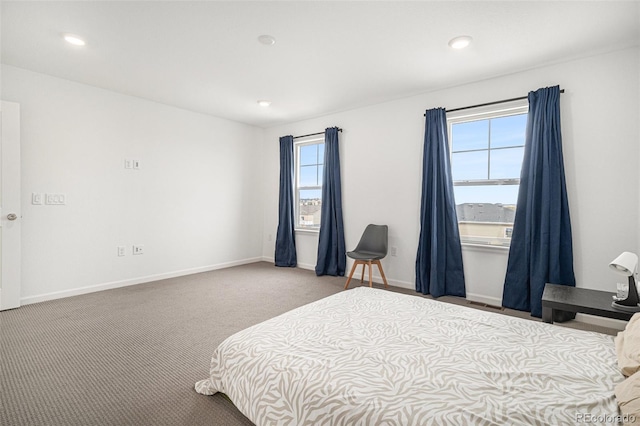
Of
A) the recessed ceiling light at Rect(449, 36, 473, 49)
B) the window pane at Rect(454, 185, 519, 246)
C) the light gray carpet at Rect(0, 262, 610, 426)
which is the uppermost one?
the recessed ceiling light at Rect(449, 36, 473, 49)

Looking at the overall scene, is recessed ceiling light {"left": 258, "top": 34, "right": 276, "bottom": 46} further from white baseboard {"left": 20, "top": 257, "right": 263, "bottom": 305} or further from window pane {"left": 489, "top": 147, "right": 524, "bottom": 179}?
white baseboard {"left": 20, "top": 257, "right": 263, "bottom": 305}

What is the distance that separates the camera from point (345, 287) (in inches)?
167

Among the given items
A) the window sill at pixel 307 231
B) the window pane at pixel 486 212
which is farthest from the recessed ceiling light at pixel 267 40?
the window sill at pixel 307 231

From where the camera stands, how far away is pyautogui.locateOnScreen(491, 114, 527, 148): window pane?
11.6ft

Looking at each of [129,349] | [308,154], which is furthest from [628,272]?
[308,154]

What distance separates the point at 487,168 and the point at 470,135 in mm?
472

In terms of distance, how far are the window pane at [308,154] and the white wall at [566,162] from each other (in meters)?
0.35

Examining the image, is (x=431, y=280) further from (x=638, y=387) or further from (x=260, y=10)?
(x=260, y=10)

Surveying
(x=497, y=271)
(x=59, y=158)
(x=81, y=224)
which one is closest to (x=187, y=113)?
(x=59, y=158)

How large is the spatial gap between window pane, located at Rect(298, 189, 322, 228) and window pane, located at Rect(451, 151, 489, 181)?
2276 mm

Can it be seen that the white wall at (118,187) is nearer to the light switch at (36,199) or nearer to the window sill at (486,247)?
the light switch at (36,199)

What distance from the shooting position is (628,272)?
80.8 inches

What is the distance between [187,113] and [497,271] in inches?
192

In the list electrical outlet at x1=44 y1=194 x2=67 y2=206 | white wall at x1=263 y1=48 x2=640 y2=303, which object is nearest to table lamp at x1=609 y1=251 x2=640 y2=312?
white wall at x1=263 y1=48 x2=640 y2=303
